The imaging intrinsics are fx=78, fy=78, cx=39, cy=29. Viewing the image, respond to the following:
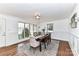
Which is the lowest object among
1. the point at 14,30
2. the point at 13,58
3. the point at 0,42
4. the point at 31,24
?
the point at 0,42

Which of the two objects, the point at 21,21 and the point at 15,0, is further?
the point at 21,21

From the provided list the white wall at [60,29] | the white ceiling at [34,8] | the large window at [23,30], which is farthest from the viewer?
the white wall at [60,29]

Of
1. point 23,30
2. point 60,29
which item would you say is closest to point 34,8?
point 23,30

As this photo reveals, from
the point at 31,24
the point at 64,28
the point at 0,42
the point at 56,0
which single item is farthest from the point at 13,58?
the point at 64,28

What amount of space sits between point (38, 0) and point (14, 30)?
3.87 m

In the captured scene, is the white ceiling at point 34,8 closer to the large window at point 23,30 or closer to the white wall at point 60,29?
the large window at point 23,30

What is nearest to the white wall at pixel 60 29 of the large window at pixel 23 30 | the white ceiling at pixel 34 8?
the large window at pixel 23 30

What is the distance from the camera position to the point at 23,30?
17.3 ft

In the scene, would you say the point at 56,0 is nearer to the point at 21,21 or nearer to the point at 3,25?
the point at 3,25

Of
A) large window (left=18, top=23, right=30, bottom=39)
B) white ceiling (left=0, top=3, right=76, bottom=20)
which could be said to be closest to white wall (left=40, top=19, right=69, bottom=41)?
large window (left=18, top=23, right=30, bottom=39)

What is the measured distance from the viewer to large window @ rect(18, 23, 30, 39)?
502 cm

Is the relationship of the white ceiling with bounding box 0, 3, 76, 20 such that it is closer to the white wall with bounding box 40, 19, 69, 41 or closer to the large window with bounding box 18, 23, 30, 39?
the large window with bounding box 18, 23, 30, 39

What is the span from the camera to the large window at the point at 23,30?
5017 mm

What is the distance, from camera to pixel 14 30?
4523 millimetres
